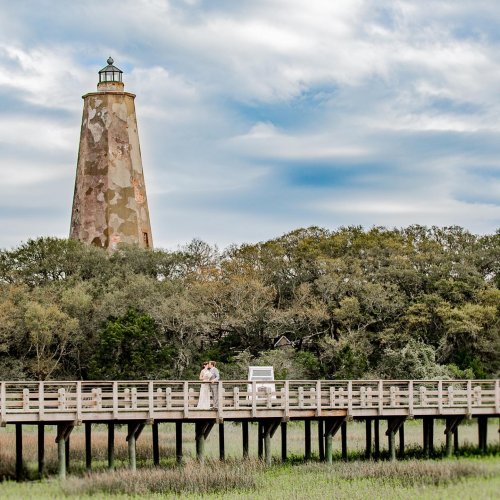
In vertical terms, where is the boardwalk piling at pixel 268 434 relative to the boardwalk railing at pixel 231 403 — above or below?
below

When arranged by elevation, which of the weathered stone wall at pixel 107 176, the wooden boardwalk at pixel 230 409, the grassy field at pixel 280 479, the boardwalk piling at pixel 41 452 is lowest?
the grassy field at pixel 280 479

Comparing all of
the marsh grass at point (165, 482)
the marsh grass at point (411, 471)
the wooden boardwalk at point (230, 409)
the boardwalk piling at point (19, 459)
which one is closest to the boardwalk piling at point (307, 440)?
the wooden boardwalk at point (230, 409)

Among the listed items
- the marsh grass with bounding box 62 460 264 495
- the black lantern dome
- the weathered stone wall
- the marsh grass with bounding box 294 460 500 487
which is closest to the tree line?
the weathered stone wall

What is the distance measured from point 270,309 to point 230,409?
28024 millimetres

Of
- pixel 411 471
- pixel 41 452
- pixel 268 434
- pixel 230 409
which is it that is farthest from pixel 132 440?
pixel 411 471

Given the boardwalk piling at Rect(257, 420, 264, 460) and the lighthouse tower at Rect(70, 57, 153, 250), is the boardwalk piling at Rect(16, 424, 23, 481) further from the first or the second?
the lighthouse tower at Rect(70, 57, 153, 250)

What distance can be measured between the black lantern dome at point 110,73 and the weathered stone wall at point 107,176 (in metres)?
0.57

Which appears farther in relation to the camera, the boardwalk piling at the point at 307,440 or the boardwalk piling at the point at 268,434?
the boardwalk piling at the point at 307,440

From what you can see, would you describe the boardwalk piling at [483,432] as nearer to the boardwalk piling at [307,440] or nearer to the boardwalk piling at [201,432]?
the boardwalk piling at [307,440]

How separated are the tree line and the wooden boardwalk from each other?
1835 centimetres

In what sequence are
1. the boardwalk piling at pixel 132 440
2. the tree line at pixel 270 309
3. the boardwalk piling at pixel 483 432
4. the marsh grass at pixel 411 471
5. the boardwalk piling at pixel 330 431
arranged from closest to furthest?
the marsh grass at pixel 411 471 → the boardwalk piling at pixel 132 440 → the boardwalk piling at pixel 330 431 → the boardwalk piling at pixel 483 432 → the tree line at pixel 270 309

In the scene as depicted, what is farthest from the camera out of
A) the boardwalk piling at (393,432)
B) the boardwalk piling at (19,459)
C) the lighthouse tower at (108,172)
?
the lighthouse tower at (108,172)

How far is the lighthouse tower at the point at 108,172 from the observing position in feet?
251

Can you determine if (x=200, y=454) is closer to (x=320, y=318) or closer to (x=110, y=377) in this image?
(x=110, y=377)
